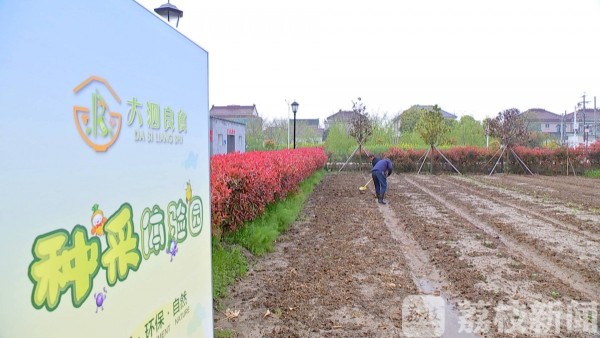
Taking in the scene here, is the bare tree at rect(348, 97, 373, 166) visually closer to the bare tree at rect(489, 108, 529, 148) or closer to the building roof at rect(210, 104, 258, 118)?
the bare tree at rect(489, 108, 529, 148)

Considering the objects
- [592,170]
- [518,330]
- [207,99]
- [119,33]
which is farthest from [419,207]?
[592,170]

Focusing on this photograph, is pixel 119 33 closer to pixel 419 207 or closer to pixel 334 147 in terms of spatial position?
pixel 419 207

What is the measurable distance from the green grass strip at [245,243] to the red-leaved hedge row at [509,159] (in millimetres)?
15588

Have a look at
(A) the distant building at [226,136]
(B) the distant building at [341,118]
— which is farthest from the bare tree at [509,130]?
(A) the distant building at [226,136]

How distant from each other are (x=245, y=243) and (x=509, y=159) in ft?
66.6

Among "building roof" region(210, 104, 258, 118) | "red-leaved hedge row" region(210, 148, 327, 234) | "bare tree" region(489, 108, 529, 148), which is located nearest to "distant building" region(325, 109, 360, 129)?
"bare tree" region(489, 108, 529, 148)

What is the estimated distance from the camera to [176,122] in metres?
1.89

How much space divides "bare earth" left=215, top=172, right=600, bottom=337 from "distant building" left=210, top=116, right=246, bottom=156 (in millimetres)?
11842

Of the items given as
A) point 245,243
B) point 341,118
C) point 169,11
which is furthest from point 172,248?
point 341,118

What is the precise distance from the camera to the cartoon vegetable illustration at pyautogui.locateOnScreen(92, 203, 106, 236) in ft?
4.16

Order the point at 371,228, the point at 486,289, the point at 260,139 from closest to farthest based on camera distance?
the point at 486,289 < the point at 371,228 < the point at 260,139

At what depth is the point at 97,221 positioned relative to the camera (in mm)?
1281

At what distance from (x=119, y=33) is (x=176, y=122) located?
534 mm

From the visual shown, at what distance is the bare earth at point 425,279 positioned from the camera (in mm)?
3604
